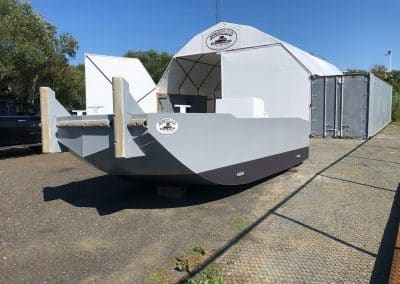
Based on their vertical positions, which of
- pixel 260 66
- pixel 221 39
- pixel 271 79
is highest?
pixel 221 39

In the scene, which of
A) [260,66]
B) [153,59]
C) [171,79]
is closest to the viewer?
[260,66]

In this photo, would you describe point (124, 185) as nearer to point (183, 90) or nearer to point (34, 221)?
point (34, 221)

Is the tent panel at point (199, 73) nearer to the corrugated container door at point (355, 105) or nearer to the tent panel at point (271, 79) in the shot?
the tent panel at point (271, 79)

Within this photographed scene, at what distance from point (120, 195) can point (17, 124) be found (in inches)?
239

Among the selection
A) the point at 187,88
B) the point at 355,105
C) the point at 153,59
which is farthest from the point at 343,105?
the point at 153,59

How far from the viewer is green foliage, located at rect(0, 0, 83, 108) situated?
14781mm

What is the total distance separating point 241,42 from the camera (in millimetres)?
16422

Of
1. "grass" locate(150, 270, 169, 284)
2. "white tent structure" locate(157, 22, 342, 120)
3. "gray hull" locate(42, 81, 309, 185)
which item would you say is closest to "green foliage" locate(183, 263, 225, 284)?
"grass" locate(150, 270, 169, 284)

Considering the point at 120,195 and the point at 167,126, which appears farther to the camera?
the point at 120,195

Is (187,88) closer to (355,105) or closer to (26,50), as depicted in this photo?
(26,50)

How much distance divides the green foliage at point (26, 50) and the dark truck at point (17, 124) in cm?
422

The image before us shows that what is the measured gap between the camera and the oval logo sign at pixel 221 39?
16.7 meters

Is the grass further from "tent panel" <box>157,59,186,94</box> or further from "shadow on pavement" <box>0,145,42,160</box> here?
"tent panel" <box>157,59,186,94</box>

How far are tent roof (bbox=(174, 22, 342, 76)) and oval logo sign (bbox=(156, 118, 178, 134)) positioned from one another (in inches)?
447
